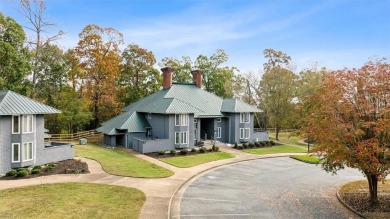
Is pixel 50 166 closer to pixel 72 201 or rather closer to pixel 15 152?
pixel 15 152

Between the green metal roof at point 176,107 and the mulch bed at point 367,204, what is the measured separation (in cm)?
1942

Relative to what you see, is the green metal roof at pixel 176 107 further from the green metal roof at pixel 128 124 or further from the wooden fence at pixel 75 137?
the wooden fence at pixel 75 137

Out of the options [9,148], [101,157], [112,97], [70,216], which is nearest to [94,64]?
[112,97]

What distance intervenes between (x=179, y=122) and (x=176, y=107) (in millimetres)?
1822

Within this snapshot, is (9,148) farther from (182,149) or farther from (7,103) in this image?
(182,149)

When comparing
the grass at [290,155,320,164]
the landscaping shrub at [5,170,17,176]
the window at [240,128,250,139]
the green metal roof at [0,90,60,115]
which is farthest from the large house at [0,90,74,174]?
the grass at [290,155,320,164]

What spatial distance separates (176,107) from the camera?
33.8 m

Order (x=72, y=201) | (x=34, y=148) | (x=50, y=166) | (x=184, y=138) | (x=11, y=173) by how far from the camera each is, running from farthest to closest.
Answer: (x=184, y=138) < (x=34, y=148) < (x=50, y=166) < (x=11, y=173) < (x=72, y=201)

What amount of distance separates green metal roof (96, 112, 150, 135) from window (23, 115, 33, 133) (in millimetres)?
11254

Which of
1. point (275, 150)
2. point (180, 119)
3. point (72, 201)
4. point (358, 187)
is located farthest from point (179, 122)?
point (358, 187)

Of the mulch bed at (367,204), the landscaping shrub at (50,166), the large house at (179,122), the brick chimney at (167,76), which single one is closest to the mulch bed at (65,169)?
the landscaping shrub at (50,166)

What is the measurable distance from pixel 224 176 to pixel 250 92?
31.9 metres

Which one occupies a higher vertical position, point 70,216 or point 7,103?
point 7,103

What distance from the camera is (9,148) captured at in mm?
21984
